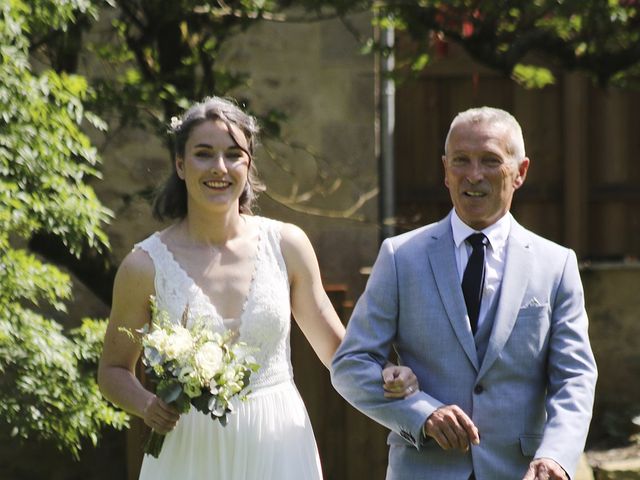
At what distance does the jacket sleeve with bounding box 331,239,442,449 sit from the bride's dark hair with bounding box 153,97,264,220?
2.44 ft

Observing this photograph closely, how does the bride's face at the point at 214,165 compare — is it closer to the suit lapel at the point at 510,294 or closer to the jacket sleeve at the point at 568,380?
the suit lapel at the point at 510,294

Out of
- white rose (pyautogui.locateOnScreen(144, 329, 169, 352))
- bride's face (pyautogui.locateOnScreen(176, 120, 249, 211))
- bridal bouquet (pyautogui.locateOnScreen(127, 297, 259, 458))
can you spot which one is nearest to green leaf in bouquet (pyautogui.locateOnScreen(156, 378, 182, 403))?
bridal bouquet (pyautogui.locateOnScreen(127, 297, 259, 458))

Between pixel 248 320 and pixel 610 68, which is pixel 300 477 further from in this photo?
pixel 610 68

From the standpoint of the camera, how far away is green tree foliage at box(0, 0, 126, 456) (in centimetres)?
549

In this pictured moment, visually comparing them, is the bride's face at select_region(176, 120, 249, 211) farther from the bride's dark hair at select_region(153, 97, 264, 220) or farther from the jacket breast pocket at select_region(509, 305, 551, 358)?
the jacket breast pocket at select_region(509, 305, 551, 358)

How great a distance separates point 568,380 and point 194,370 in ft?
3.86

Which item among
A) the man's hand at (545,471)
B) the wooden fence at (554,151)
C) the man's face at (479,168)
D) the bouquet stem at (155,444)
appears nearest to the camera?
the man's hand at (545,471)

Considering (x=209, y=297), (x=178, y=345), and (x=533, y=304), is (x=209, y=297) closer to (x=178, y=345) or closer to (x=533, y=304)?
(x=178, y=345)

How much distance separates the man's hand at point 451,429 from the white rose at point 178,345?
830 mm

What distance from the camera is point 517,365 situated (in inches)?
151

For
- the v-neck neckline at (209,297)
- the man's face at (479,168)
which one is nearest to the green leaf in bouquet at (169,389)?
the v-neck neckline at (209,297)

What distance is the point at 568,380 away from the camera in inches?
148

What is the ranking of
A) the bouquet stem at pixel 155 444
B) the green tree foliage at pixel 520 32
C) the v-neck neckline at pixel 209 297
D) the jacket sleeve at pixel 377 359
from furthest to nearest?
the green tree foliage at pixel 520 32 < the v-neck neckline at pixel 209 297 < the bouquet stem at pixel 155 444 < the jacket sleeve at pixel 377 359

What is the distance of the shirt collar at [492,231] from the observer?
3998mm
